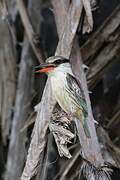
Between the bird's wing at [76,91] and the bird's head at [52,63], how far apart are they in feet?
0.30

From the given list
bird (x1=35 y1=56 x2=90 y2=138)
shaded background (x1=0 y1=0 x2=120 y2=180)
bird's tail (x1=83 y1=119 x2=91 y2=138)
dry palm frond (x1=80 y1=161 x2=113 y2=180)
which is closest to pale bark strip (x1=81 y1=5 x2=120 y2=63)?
shaded background (x1=0 y1=0 x2=120 y2=180)

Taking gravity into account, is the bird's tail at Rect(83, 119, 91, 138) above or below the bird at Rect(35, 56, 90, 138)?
below

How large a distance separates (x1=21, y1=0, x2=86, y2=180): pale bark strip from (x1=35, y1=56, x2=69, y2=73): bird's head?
26 mm

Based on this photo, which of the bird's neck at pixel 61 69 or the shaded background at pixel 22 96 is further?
the shaded background at pixel 22 96

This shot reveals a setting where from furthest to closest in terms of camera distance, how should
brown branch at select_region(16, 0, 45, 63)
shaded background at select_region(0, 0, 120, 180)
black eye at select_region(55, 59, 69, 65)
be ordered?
1. shaded background at select_region(0, 0, 120, 180)
2. brown branch at select_region(16, 0, 45, 63)
3. black eye at select_region(55, 59, 69, 65)

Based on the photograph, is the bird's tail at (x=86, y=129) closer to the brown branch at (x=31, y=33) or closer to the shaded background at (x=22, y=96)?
the brown branch at (x=31, y=33)

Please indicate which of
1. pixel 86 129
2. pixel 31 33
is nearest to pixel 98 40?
pixel 31 33

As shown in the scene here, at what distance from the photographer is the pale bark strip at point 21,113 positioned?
9.07 ft

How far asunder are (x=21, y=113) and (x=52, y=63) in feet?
3.04

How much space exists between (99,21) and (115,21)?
2.09 ft

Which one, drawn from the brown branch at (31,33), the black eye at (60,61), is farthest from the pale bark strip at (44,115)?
the brown branch at (31,33)

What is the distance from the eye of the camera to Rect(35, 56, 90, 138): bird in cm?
192

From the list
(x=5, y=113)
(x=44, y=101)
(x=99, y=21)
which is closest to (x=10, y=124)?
(x=5, y=113)

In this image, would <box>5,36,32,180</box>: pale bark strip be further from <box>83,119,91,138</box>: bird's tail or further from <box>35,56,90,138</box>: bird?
<box>83,119,91,138</box>: bird's tail
